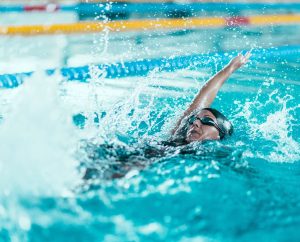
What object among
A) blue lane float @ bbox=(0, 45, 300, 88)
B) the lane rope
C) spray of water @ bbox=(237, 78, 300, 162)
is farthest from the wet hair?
the lane rope

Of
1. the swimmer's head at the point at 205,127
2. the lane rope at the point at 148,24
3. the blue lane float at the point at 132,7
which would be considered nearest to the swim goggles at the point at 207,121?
the swimmer's head at the point at 205,127

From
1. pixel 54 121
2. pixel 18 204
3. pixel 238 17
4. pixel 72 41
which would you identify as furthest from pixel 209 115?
pixel 238 17

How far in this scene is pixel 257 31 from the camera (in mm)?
7258

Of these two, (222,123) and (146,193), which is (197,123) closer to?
(222,123)

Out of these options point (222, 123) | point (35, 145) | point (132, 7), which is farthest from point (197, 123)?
point (132, 7)

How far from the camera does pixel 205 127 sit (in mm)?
2547

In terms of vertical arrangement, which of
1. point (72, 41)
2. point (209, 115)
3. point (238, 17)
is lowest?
point (209, 115)

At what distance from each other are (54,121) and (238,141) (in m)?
1.54

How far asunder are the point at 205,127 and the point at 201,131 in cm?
3

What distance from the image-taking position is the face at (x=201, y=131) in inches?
99.8

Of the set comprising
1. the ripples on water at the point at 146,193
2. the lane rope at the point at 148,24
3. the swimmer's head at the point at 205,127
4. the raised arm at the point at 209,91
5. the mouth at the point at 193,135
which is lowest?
the ripples on water at the point at 146,193

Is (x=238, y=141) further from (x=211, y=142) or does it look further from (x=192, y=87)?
(x=192, y=87)

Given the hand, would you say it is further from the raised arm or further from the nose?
the nose

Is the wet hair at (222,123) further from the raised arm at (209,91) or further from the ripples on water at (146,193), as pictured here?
the raised arm at (209,91)
